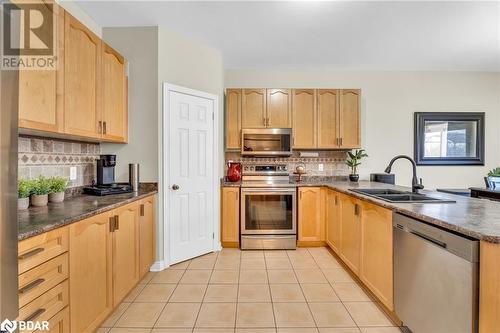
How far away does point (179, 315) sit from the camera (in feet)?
6.28

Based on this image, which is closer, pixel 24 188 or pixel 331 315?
pixel 24 188

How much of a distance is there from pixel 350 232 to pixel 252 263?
1148mm

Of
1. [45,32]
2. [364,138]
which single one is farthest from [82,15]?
[364,138]

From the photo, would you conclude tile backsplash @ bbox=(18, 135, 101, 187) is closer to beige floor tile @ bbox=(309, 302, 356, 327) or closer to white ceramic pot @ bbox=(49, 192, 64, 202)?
white ceramic pot @ bbox=(49, 192, 64, 202)

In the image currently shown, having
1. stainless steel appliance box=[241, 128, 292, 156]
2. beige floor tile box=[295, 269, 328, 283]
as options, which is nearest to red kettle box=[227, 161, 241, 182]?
stainless steel appliance box=[241, 128, 292, 156]

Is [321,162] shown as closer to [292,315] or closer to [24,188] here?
[292,315]

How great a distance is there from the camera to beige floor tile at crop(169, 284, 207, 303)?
2.13 m

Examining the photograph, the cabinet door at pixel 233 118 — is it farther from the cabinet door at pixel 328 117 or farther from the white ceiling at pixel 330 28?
the cabinet door at pixel 328 117

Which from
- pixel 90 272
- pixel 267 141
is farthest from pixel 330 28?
pixel 90 272

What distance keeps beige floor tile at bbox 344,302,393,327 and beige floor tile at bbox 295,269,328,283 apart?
0.43 meters

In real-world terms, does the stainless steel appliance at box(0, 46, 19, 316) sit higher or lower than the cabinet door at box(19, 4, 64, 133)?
lower

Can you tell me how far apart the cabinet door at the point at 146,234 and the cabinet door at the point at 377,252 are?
6.67 ft

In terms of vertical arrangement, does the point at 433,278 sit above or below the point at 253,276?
above

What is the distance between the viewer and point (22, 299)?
1.06 meters
